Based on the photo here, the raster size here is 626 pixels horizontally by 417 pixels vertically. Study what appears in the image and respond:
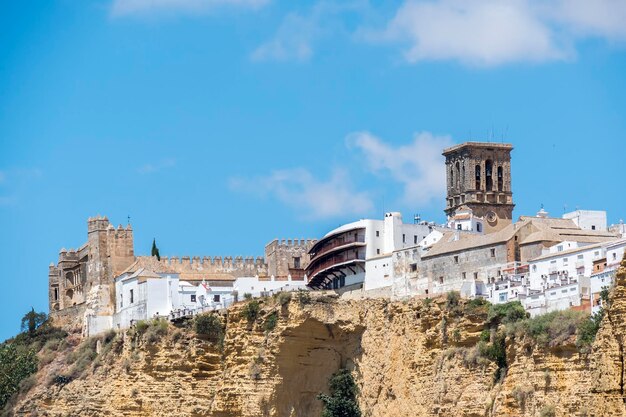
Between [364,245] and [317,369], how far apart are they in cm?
640

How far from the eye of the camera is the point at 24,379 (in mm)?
86250

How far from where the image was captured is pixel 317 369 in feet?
253

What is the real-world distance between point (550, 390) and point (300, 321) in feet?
51.0

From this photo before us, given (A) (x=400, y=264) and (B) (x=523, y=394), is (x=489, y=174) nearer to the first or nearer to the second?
(A) (x=400, y=264)

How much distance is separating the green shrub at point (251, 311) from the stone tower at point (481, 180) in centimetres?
1262

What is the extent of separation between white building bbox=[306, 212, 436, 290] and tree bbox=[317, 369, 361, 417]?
442 centimetres

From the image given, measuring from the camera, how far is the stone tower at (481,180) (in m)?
87.1

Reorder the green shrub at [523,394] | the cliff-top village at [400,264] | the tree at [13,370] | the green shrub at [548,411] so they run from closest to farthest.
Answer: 1. the green shrub at [548,411]
2. the green shrub at [523,394]
3. the cliff-top village at [400,264]
4. the tree at [13,370]

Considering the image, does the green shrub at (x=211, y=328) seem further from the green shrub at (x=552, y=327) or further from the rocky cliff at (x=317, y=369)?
the green shrub at (x=552, y=327)

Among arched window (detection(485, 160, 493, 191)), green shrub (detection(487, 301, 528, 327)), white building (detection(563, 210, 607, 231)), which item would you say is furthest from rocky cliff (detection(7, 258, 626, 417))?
arched window (detection(485, 160, 493, 191))

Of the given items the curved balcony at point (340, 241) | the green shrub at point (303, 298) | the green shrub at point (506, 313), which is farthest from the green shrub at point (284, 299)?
the green shrub at point (506, 313)

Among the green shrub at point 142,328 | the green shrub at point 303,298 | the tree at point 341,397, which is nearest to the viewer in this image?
the tree at point 341,397

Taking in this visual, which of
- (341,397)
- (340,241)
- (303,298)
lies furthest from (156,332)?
(341,397)

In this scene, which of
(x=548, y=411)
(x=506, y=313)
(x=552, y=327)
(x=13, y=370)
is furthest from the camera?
(x=13, y=370)
